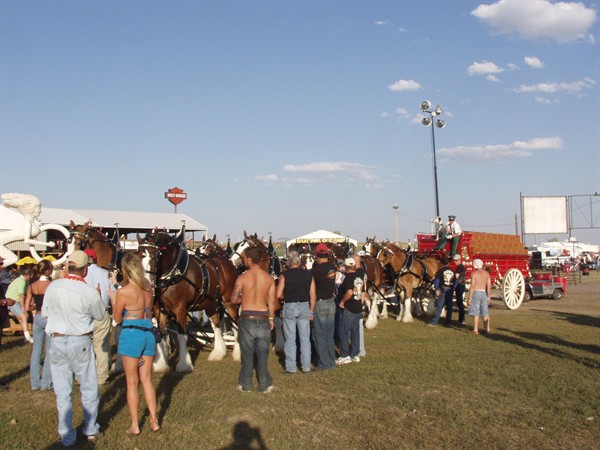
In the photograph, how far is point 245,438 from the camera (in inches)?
226

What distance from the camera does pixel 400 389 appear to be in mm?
7445

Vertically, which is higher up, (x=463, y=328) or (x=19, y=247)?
(x=19, y=247)

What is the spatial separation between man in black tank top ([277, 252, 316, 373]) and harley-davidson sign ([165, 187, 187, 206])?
53.9 ft

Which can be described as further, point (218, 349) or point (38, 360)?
point (218, 349)

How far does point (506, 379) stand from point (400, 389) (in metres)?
1.63

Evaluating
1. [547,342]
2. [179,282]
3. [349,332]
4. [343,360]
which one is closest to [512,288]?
[547,342]

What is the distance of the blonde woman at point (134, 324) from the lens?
5449 millimetres

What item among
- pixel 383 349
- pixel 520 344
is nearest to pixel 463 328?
pixel 520 344

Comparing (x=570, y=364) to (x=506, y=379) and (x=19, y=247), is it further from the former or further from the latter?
(x=19, y=247)

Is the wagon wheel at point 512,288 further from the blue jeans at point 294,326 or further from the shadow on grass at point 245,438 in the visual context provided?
the shadow on grass at point 245,438

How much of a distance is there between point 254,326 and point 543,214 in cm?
3184

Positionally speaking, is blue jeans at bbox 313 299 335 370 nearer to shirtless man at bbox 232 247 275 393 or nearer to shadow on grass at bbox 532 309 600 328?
shirtless man at bbox 232 247 275 393

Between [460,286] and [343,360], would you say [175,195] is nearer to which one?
[460,286]

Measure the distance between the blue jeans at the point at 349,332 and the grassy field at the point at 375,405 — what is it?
38 cm
